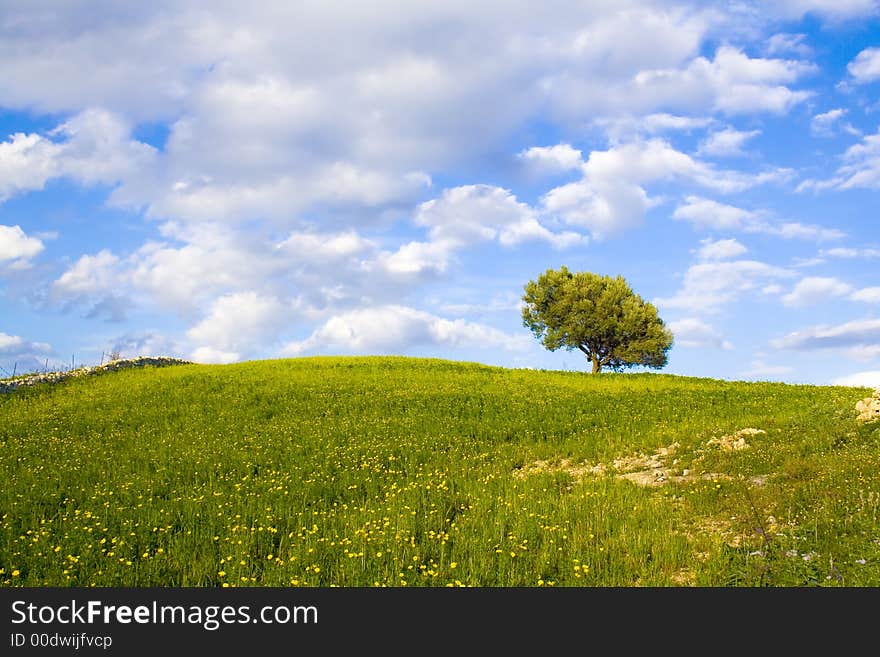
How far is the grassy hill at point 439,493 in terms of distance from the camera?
9.39 m

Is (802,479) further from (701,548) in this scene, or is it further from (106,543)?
(106,543)

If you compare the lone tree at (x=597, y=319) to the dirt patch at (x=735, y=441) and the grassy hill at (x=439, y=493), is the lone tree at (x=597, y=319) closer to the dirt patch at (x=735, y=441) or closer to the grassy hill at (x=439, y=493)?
the grassy hill at (x=439, y=493)

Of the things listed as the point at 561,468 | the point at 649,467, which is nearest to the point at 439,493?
the point at 561,468

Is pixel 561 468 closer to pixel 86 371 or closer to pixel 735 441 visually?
pixel 735 441

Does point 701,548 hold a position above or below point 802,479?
below

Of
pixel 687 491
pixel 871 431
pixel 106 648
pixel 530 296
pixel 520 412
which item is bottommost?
pixel 106 648

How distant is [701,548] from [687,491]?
296 centimetres

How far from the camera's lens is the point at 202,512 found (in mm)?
12680

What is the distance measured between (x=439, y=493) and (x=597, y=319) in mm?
42153

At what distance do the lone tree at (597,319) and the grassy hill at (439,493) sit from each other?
89.3 feet

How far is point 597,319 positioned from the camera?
175 feet

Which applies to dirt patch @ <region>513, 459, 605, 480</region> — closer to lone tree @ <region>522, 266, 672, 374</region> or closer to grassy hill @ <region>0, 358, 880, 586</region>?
grassy hill @ <region>0, 358, 880, 586</region>

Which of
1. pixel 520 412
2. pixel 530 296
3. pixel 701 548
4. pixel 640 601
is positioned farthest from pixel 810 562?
pixel 530 296

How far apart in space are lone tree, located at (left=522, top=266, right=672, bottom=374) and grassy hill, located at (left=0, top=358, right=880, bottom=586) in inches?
1072
